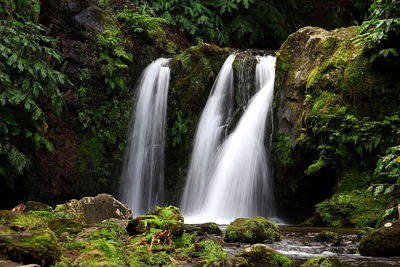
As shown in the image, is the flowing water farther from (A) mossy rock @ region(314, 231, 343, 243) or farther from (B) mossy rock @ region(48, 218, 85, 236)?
(B) mossy rock @ region(48, 218, 85, 236)

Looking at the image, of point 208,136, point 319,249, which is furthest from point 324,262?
point 208,136

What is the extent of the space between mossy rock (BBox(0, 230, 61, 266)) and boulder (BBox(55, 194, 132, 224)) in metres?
3.09

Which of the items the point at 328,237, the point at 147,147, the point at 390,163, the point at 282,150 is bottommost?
the point at 328,237

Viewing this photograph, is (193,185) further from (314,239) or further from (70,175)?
(314,239)

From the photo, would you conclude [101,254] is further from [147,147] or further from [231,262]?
[147,147]

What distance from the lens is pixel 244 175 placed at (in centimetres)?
964

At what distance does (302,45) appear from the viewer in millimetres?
10516

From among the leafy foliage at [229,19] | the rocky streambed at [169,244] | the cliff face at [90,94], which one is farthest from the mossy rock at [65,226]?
the leafy foliage at [229,19]

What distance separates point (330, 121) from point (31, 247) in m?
6.43

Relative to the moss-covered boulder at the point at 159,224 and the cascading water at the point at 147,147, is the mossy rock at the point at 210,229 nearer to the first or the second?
the moss-covered boulder at the point at 159,224

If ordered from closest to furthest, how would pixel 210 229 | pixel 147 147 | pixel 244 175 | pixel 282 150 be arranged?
pixel 210 229
pixel 282 150
pixel 244 175
pixel 147 147

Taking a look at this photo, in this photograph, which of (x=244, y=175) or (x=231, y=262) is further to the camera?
(x=244, y=175)

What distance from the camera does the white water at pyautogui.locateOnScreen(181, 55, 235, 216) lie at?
10.6 meters

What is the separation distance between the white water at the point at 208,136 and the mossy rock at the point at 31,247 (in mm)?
6826
